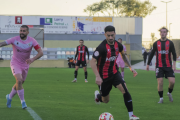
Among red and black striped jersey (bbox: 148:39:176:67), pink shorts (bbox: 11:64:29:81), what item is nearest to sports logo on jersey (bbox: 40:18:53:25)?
red and black striped jersey (bbox: 148:39:176:67)

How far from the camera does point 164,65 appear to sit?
9.23m

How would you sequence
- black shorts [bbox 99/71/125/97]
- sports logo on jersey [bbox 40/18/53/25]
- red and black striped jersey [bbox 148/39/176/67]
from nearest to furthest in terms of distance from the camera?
black shorts [bbox 99/71/125/97]
red and black striped jersey [bbox 148/39/176/67]
sports logo on jersey [bbox 40/18/53/25]

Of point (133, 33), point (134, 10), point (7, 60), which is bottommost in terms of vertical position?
point (7, 60)

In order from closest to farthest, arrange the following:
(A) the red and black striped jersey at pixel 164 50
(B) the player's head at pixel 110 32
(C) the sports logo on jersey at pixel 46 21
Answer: (B) the player's head at pixel 110 32 < (A) the red and black striped jersey at pixel 164 50 < (C) the sports logo on jersey at pixel 46 21

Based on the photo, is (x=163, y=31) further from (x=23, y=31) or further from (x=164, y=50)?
(x=23, y=31)

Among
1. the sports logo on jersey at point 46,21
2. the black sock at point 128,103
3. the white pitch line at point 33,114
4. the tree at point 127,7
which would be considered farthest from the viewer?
the tree at point 127,7

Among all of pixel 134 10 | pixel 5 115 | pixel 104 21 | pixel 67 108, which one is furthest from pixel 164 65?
pixel 134 10

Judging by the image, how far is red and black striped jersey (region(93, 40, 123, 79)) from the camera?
6.35 metres

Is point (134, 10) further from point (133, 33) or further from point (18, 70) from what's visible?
point (18, 70)

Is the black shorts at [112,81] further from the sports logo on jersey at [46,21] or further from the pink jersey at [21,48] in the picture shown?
the sports logo on jersey at [46,21]

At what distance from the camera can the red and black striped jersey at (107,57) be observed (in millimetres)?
6348

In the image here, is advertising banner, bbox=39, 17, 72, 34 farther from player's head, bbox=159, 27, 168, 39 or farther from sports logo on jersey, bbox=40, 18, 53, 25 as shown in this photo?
player's head, bbox=159, 27, 168, 39

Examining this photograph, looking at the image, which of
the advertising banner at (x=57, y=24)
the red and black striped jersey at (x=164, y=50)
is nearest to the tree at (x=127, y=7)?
the advertising banner at (x=57, y=24)

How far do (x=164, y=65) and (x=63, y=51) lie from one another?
34.0 m
